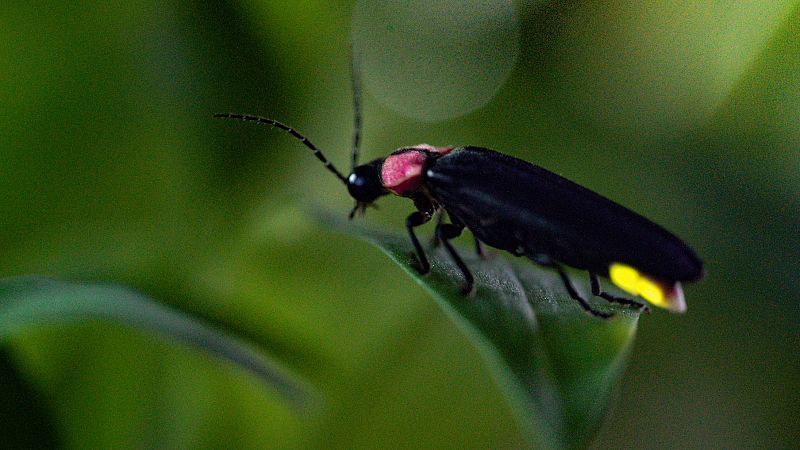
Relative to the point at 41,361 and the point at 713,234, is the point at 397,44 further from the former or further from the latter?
the point at 41,361

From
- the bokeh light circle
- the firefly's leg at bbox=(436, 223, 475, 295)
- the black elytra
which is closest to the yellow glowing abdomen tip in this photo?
the black elytra

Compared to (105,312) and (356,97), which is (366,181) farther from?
(105,312)

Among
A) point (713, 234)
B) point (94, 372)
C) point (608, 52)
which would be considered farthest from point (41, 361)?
point (713, 234)

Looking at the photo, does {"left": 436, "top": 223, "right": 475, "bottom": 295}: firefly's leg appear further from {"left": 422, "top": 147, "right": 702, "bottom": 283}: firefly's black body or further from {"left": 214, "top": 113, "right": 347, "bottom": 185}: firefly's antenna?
{"left": 214, "top": 113, "right": 347, "bottom": 185}: firefly's antenna

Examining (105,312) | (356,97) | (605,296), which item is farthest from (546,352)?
(356,97)

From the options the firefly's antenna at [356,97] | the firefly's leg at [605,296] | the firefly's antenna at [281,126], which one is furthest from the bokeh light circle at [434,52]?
the firefly's leg at [605,296]
